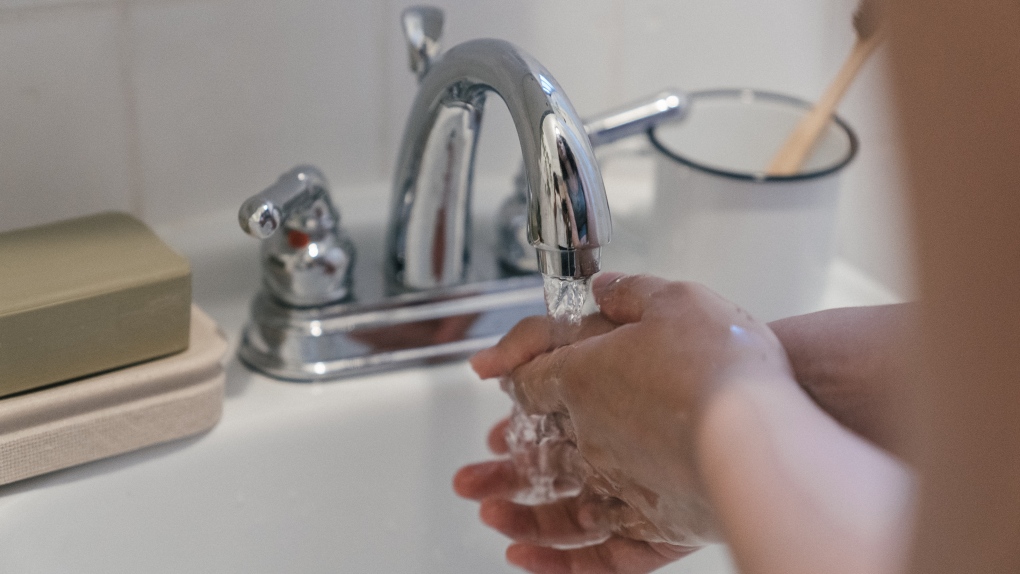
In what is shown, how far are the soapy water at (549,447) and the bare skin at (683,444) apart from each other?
0.01 m

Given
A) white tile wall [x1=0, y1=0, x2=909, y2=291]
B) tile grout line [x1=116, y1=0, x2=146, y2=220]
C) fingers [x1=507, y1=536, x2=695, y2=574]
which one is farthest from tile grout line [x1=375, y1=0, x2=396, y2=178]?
fingers [x1=507, y1=536, x2=695, y2=574]

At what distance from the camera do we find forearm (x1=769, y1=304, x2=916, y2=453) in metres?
0.33

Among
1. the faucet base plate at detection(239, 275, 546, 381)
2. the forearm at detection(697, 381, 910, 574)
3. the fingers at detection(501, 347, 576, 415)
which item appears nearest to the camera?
the forearm at detection(697, 381, 910, 574)

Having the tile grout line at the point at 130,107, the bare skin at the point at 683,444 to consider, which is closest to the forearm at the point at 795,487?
the bare skin at the point at 683,444

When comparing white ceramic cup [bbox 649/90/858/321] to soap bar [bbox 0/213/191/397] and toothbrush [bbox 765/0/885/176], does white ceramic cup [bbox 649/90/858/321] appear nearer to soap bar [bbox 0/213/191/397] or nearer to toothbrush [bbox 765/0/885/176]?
toothbrush [bbox 765/0/885/176]

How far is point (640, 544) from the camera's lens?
41 centimetres

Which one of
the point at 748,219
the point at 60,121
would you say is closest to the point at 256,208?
the point at 60,121

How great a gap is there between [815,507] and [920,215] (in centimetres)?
9

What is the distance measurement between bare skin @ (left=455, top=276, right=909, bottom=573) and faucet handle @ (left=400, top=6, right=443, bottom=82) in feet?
0.44

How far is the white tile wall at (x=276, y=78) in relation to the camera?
45 cm

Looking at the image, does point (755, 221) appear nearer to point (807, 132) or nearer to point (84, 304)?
point (807, 132)

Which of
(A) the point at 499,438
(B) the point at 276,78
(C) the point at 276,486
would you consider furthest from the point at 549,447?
(B) the point at 276,78

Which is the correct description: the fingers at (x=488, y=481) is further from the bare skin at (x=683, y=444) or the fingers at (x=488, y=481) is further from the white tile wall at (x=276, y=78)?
the white tile wall at (x=276, y=78)

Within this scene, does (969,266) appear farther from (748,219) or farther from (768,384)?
(748,219)
